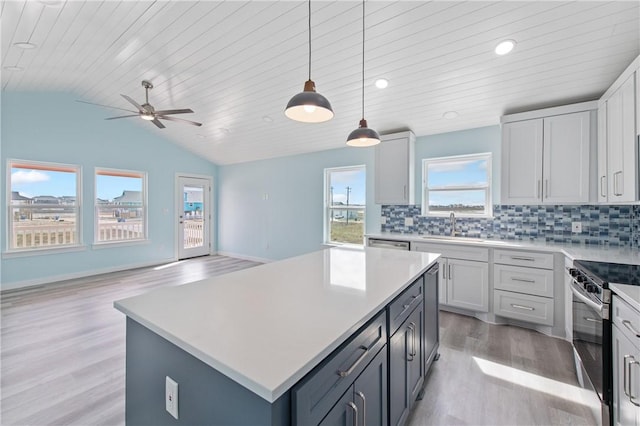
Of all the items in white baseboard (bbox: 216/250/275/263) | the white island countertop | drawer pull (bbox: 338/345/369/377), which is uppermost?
the white island countertop

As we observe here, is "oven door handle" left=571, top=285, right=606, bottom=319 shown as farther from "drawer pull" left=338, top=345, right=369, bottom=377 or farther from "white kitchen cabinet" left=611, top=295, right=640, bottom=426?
"drawer pull" left=338, top=345, right=369, bottom=377

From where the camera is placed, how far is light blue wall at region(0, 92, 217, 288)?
13.9 feet

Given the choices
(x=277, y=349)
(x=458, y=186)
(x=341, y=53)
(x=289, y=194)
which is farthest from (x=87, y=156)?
(x=458, y=186)

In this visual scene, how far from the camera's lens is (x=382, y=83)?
3.08m

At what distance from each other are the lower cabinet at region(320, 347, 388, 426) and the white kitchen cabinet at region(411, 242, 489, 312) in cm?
211

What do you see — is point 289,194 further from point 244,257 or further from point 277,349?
point 277,349

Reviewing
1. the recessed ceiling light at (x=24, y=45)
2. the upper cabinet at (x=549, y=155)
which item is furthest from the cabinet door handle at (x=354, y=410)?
the recessed ceiling light at (x=24, y=45)

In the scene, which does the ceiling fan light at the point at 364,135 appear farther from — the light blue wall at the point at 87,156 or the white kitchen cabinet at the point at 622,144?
the light blue wall at the point at 87,156

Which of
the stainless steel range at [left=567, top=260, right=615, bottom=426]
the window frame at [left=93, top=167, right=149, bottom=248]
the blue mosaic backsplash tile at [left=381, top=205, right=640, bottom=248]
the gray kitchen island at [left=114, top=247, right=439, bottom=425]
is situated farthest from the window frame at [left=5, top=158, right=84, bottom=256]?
the stainless steel range at [left=567, top=260, right=615, bottom=426]

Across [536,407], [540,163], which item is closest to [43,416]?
[536,407]

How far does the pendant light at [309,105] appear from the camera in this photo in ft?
4.79

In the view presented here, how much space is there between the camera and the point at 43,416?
172 cm

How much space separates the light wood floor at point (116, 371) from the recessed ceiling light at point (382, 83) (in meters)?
2.82

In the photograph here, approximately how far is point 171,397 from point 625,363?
2.14m
